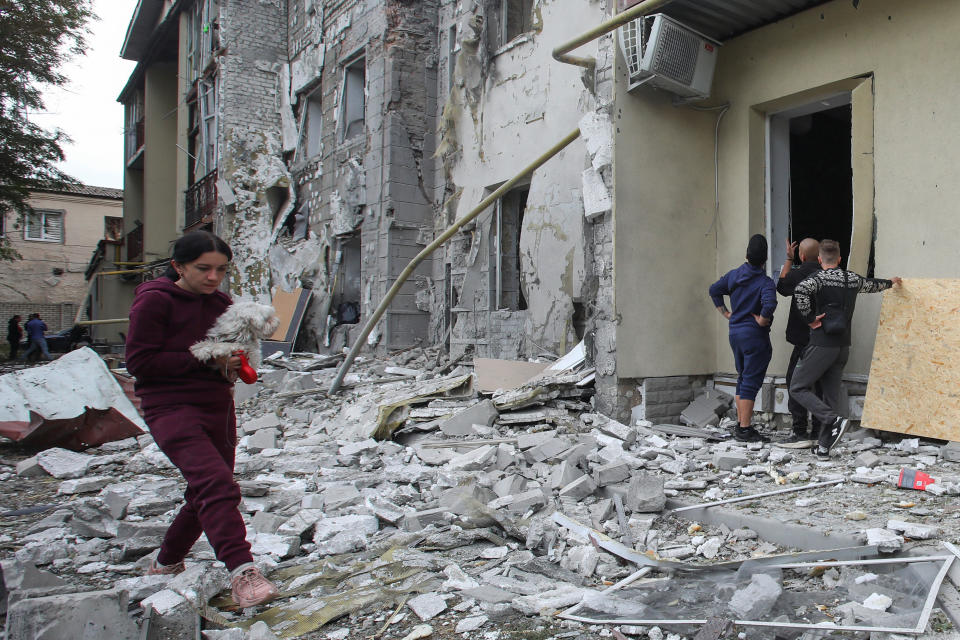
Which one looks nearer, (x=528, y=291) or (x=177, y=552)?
(x=177, y=552)

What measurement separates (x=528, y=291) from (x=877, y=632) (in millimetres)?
6232

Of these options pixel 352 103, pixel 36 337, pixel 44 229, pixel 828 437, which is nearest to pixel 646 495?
pixel 828 437

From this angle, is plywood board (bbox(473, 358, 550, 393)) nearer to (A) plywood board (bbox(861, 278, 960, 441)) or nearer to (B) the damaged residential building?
(B) the damaged residential building

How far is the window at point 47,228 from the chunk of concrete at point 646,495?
3274 centimetres

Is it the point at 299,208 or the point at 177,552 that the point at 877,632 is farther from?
the point at 299,208

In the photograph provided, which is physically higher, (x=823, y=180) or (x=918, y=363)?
(x=823, y=180)

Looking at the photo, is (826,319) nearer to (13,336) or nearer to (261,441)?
(261,441)

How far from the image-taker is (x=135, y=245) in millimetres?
22422

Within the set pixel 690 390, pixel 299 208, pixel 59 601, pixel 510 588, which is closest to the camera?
pixel 59 601

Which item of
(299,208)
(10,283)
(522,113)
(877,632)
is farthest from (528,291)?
(10,283)

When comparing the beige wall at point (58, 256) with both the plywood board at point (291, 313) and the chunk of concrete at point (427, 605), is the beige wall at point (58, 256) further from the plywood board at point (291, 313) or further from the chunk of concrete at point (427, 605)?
the chunk of concrete at point (427, 605)

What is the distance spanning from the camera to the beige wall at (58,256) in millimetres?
27438

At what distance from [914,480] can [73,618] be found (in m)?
3.87

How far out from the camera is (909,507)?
10.1ft
